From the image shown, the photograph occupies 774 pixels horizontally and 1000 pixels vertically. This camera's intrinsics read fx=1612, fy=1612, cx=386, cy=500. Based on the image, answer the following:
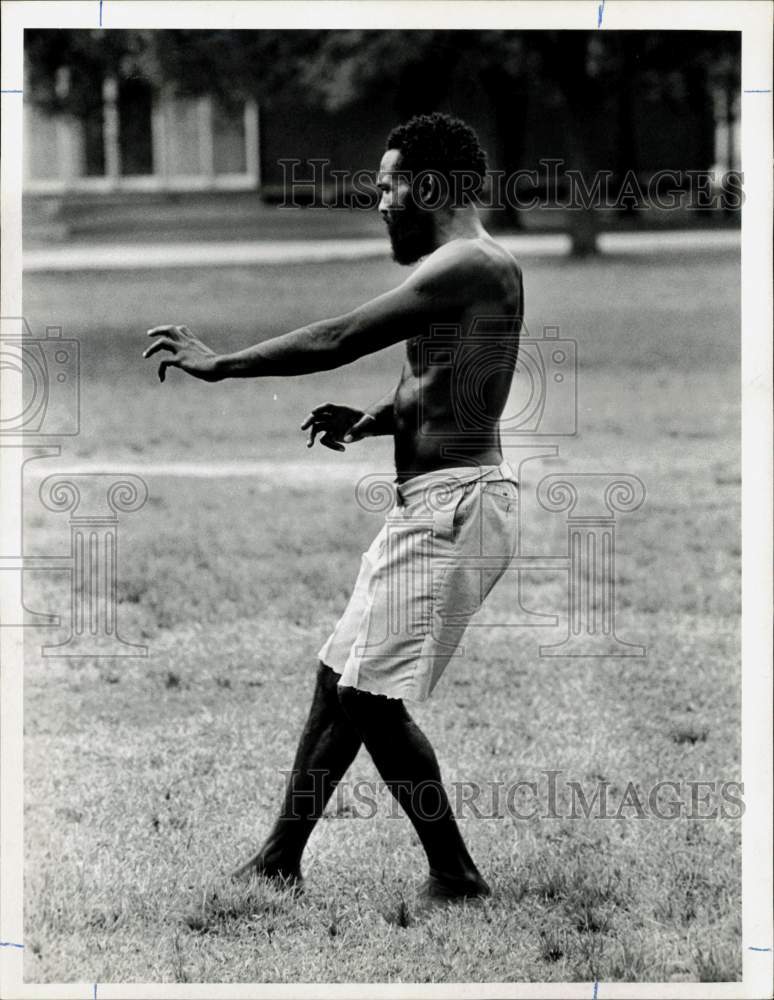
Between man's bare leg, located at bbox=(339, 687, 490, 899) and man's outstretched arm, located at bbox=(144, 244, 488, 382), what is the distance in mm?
918

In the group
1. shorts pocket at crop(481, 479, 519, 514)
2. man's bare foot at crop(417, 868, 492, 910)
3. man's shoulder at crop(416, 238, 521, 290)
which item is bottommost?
man's bare foot at crop(417, 868, 492, 910)

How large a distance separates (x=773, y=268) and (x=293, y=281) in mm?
12406

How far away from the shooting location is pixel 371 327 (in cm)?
427

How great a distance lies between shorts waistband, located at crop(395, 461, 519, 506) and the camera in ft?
14.4

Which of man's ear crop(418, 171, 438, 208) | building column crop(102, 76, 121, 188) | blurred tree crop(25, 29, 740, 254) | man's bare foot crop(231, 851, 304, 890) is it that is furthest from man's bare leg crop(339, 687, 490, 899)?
building column crop(102, 76, 121, 188)

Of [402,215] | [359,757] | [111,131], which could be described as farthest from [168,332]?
[111,131]

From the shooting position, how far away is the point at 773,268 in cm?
469

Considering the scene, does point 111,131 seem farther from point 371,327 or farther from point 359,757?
point 371,327

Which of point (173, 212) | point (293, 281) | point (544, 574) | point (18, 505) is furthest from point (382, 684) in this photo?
point (173, 212)

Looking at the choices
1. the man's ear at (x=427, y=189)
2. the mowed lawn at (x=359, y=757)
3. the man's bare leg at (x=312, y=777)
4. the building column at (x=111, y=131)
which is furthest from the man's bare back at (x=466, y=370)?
the building column at (x=111, y=131)

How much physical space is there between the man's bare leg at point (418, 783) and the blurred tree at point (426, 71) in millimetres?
11304

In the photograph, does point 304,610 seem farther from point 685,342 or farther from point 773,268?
point 685,342

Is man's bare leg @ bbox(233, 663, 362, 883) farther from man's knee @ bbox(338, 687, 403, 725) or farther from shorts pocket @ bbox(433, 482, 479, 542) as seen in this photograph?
shorts pocket @ bbox(433, 482, 479, 542)

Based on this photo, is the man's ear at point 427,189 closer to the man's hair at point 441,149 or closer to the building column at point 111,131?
the man's hair at point 441,149
